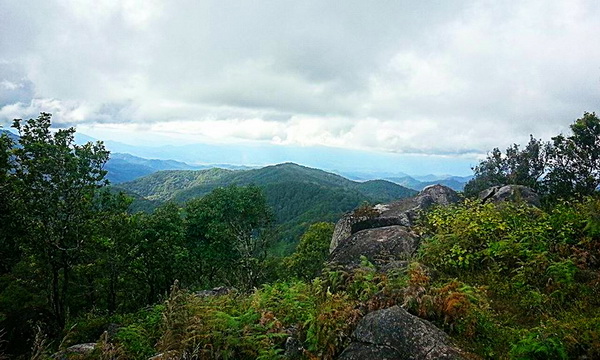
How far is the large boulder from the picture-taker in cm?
1460

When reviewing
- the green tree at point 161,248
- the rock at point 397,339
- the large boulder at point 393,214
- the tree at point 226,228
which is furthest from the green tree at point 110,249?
the rock at point 397,339

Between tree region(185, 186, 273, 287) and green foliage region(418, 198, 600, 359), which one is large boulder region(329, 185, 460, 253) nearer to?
green foliage region(418, 198, 600, 359)

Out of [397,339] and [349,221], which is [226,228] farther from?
[397,339]

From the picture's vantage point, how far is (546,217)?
9117mm

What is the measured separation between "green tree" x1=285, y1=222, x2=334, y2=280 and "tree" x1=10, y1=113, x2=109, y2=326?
2738 cm

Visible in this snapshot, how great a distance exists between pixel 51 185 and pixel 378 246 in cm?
1348

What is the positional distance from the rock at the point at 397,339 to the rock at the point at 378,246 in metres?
4.33

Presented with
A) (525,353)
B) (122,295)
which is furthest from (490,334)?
(122,295)

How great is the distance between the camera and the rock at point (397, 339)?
16.3 ft

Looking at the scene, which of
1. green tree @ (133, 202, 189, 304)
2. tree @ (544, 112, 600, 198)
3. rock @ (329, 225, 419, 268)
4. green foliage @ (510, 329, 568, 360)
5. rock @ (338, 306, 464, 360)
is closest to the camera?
green foliage @ (510, 329, 568, 360)

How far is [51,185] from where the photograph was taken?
14.7 m

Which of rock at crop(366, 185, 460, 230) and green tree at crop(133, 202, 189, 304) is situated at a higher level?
rock at crop(366, 185, 460, 230)

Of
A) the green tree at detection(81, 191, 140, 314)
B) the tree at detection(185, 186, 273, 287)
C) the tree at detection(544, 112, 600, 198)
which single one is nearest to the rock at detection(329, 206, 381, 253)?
the tree at detection(185, 186, 273, 287)

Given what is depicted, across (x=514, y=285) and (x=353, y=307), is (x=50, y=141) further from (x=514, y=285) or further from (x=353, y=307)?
(x=514, y=285)
